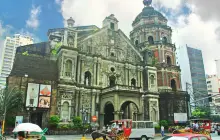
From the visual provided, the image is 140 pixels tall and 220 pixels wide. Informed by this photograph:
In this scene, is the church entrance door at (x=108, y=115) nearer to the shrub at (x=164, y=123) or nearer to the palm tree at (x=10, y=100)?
the shrub at (x=164, y=123)

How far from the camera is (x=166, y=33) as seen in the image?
131 ft

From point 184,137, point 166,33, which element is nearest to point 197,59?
point 166,33

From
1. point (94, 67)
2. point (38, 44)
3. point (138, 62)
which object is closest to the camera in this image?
point (94, 67)

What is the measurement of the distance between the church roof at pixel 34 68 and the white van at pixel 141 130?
42.6 ft

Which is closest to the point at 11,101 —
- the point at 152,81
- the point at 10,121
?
the point at 10,121

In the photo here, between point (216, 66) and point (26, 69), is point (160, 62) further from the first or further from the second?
point (216, 66)

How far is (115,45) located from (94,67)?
19.0 ft

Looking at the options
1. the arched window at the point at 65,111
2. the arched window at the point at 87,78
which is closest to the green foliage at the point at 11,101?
the arched window at the point at 65,111

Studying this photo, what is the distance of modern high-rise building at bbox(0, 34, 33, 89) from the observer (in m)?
117

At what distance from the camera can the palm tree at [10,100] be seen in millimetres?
20772

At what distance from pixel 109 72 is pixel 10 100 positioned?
1459 cm

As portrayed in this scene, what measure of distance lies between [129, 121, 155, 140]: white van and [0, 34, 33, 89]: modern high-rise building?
11126cm

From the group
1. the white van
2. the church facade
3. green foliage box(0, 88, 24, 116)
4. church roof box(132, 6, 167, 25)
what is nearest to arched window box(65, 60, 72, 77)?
the church facade

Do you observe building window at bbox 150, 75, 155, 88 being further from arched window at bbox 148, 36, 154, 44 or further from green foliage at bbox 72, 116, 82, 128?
green foliage at bbox 72, 116, 82, 128
